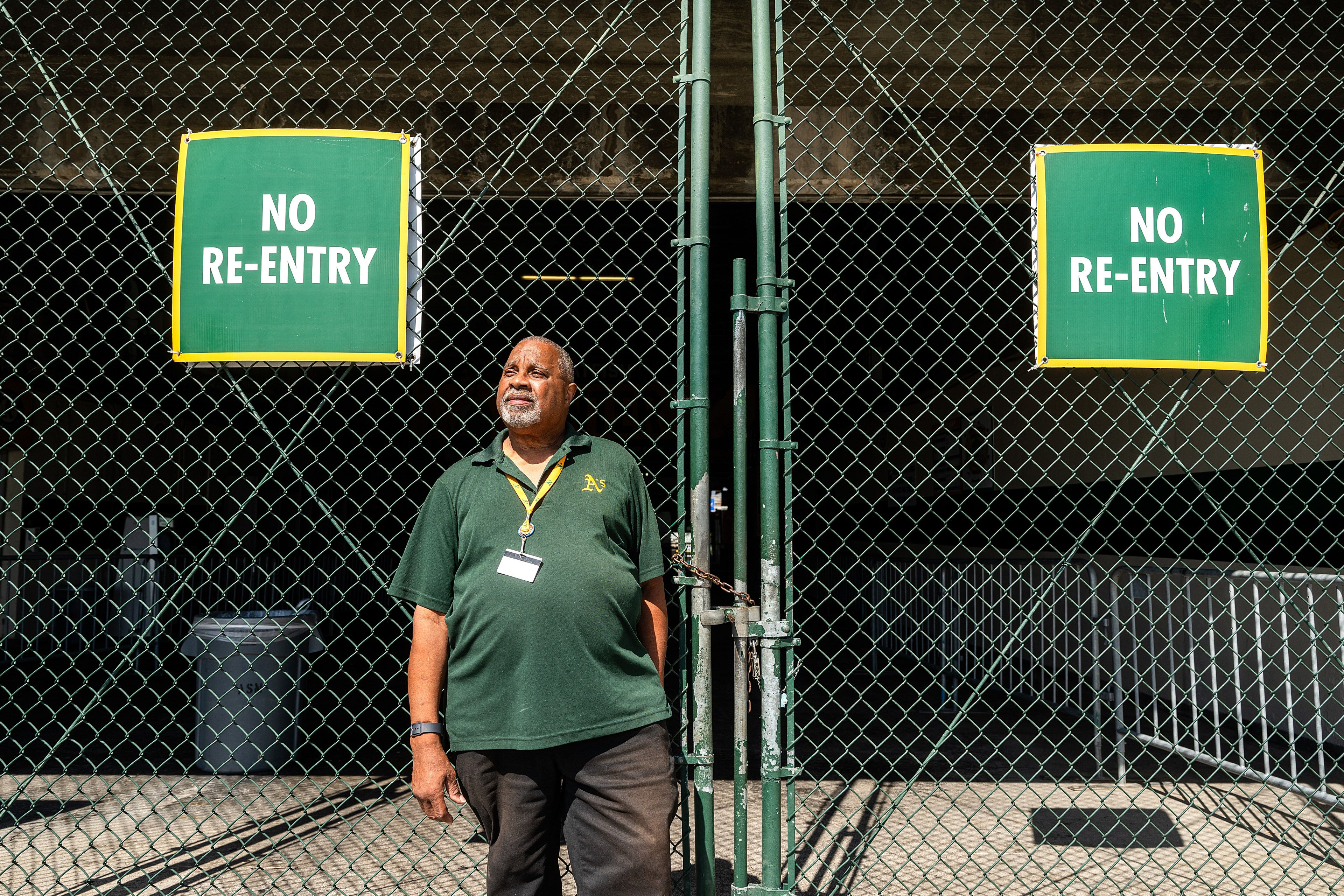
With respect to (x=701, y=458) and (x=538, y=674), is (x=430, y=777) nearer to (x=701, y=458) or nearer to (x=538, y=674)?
(x=538, y=674)

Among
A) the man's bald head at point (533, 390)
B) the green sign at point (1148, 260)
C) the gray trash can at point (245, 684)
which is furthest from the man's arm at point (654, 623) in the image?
the gray trash can at point (245, 684)

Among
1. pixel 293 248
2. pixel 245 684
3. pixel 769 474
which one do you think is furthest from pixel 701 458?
pixel 245 684

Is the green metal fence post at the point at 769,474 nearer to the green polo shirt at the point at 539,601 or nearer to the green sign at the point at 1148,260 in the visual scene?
the green polo shirt at the point at 539,601

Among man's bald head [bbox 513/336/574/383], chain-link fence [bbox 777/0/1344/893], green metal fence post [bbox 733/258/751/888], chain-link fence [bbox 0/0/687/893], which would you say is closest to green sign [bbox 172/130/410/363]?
chain-link fence [bbox 0/0/687/893]

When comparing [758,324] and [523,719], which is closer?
[523,719]

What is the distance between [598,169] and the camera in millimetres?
4922

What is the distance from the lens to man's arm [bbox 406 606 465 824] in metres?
2.57

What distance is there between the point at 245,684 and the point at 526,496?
3.38 metres

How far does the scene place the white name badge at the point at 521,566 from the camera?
255 cm

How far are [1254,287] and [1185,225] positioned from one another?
32 centimetres

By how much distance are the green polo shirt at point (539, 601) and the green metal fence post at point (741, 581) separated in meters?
0.29

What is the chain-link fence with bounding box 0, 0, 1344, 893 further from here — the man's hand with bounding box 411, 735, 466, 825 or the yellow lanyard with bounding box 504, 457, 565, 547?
the man's hand with bounding box 411, 735, 466, 825

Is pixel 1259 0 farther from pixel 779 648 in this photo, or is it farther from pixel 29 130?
pixel 29 130

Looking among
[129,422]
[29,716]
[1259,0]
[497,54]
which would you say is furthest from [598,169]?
[129,422]
